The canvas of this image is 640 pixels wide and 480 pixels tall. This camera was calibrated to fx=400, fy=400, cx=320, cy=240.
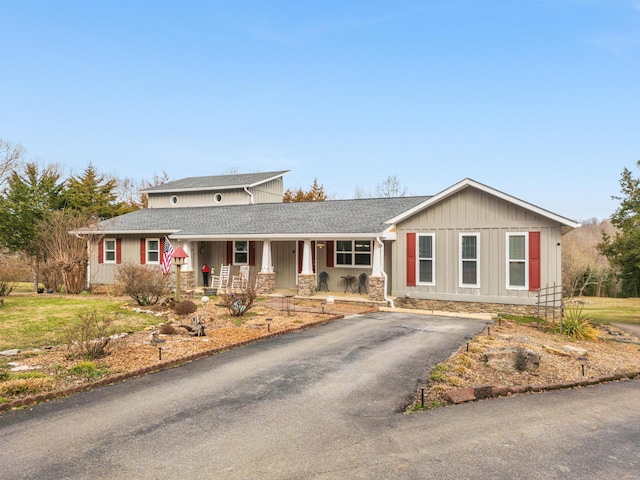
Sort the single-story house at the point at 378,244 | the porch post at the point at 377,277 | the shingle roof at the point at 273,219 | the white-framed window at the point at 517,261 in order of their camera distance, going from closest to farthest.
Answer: the white-framed window at the point at 517,261, the single-story house at the point at 378,244, the porch post at the point at 377,277, the shingle roof at the point at 273,219

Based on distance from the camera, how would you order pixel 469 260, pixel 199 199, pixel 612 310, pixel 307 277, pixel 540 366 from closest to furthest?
pixel 540 366, pixel 469 260, pixel 307 277, pixel 612 310, pixel 199 199

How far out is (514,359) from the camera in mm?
7488

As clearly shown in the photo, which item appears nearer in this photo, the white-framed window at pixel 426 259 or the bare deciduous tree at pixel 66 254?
the white-framed window at pixel 426 259

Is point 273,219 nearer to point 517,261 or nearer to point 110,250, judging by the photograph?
point 110,250

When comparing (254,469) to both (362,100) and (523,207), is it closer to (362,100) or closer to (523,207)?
(523,207)

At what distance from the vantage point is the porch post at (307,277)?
1691 cm

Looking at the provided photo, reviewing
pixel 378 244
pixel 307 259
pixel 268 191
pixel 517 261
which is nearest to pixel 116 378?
pixel 378 244

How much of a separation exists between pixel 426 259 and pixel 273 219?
8050mm

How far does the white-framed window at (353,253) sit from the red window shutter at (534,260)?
641cm

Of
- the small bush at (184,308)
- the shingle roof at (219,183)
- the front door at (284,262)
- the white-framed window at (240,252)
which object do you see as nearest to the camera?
the small bush at (184,308)

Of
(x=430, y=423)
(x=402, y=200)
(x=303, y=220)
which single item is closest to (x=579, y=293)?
(x=402, y=200)

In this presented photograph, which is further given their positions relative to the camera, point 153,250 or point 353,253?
point 153,250

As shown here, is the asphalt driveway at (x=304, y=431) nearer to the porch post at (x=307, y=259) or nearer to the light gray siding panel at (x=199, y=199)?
the porch post at (x=307, y=259)

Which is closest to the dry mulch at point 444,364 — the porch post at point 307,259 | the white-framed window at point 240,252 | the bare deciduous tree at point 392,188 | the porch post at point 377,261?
the porch post at point 377,261
